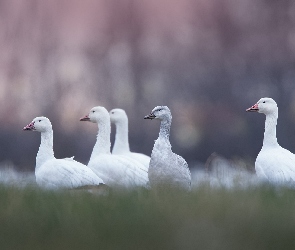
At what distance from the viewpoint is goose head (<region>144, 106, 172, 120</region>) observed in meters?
10.8

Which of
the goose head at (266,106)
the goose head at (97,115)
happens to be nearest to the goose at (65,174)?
the goose head at (97,115)

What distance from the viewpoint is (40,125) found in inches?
524

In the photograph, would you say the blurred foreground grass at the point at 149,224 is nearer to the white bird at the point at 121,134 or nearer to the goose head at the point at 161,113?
the goose head at the point at 161,113

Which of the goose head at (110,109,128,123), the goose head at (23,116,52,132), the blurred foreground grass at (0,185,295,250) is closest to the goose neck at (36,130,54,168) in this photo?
the goose head at (23,116,52,132)

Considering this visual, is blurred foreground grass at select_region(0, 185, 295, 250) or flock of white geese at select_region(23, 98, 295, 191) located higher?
flock of white geese at select_region(23, 98, 295, 191)

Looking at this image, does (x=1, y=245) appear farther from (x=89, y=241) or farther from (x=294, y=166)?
(x=294, y=166)

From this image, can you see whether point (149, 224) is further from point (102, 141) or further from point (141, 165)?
point (102, 141)

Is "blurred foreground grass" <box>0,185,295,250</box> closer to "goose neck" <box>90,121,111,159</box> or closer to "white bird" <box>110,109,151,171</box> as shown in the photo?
"goose neck" <box>90,121,111,159</box>

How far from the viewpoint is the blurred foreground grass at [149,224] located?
5.05 meters

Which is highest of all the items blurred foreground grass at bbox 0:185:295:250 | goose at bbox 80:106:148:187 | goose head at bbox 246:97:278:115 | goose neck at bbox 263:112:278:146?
goose head at bbox 246:97:278:115

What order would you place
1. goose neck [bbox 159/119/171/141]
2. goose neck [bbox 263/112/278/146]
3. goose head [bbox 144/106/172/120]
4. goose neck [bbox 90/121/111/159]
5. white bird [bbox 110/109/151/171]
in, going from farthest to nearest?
white bird [bbox 110/109/151/171], goose neck [bbox 90/121/111/159], goose neck [bbox 263/112/278/146], goose head [bbox 144/106/172/120], goose neck [bbox 159/119/171/141]

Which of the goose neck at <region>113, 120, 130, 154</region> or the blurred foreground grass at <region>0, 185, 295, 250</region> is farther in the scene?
the goose neck at <region>113, 120, 130, 154</region>

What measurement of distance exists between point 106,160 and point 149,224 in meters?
7.25

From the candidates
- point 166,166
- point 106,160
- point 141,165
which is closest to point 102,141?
point 106,160
